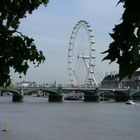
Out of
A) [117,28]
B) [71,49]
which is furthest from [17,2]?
[71,49]

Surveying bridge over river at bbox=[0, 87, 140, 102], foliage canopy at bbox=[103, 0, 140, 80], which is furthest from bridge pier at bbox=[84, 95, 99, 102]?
foliage canopy at bbox=[103, 0, 140, 80]

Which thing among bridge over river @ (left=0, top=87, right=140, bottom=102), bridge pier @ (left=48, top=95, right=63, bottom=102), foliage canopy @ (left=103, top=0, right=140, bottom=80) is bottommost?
foliage canopy @ (left=103, top=0, right=140, bottom=80)

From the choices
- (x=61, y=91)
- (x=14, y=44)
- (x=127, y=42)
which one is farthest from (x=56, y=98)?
(x=127, y=42)

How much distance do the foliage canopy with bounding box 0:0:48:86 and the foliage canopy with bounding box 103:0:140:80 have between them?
1441 mm

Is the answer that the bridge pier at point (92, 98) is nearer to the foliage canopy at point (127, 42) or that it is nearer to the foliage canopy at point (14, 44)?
the foliage canopy at point (14, 44)

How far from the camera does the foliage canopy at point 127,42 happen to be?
1245mm

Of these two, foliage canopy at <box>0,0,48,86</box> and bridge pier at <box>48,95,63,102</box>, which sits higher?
bridge pier at <box>48,95,63,102</box>

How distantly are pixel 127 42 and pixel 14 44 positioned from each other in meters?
1.56

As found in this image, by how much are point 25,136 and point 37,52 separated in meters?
21.2

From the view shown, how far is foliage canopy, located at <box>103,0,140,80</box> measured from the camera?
49.0 inches

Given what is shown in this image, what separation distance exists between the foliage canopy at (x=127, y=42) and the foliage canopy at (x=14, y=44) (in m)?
1.44

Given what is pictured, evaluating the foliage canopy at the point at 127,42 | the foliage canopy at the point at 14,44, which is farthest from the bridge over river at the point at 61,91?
the foliage canopy at the point at 127,42

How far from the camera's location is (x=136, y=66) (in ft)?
4.14

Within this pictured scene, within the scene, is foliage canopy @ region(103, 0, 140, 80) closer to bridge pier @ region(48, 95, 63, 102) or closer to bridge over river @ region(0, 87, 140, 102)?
bridge over river @ region(0, 87, 140, 102)
